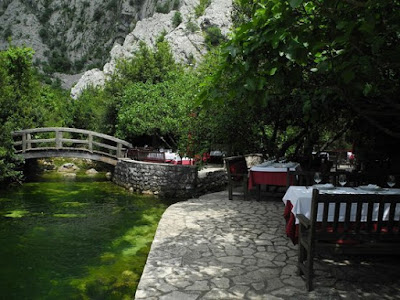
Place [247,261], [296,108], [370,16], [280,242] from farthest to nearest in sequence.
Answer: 1. [296,108]
2. [280,242]
3. [247,261]
4. [370,16]

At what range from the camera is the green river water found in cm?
479

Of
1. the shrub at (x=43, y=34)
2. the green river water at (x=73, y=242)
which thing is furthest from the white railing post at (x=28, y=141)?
the shrub at (x=43, y=34)

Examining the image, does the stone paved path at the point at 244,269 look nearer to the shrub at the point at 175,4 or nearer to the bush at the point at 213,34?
the bush at the point at 213,34

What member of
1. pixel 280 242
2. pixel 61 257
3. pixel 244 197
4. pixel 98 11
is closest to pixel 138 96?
pixel 244 197

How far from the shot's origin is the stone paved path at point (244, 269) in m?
3.52

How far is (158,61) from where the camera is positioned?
834 inches

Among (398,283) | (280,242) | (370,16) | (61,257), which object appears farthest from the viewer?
(61,257)

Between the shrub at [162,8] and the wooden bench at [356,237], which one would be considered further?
the shrub at [162,8]

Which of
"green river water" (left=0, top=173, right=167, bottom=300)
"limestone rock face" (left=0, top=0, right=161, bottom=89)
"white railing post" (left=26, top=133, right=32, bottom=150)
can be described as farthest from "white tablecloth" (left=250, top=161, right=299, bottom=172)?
"limestone rock face" (left=0, top=0, right=161, bottom=89)

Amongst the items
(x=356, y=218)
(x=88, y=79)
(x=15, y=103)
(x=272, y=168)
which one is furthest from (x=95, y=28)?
(x=356, y=218)

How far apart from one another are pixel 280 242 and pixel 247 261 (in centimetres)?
95

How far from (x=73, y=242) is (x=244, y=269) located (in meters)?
4.26

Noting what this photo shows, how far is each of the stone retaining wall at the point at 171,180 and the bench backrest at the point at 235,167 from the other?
9.63ft

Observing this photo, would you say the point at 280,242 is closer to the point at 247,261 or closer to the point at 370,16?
the point at 247,261
